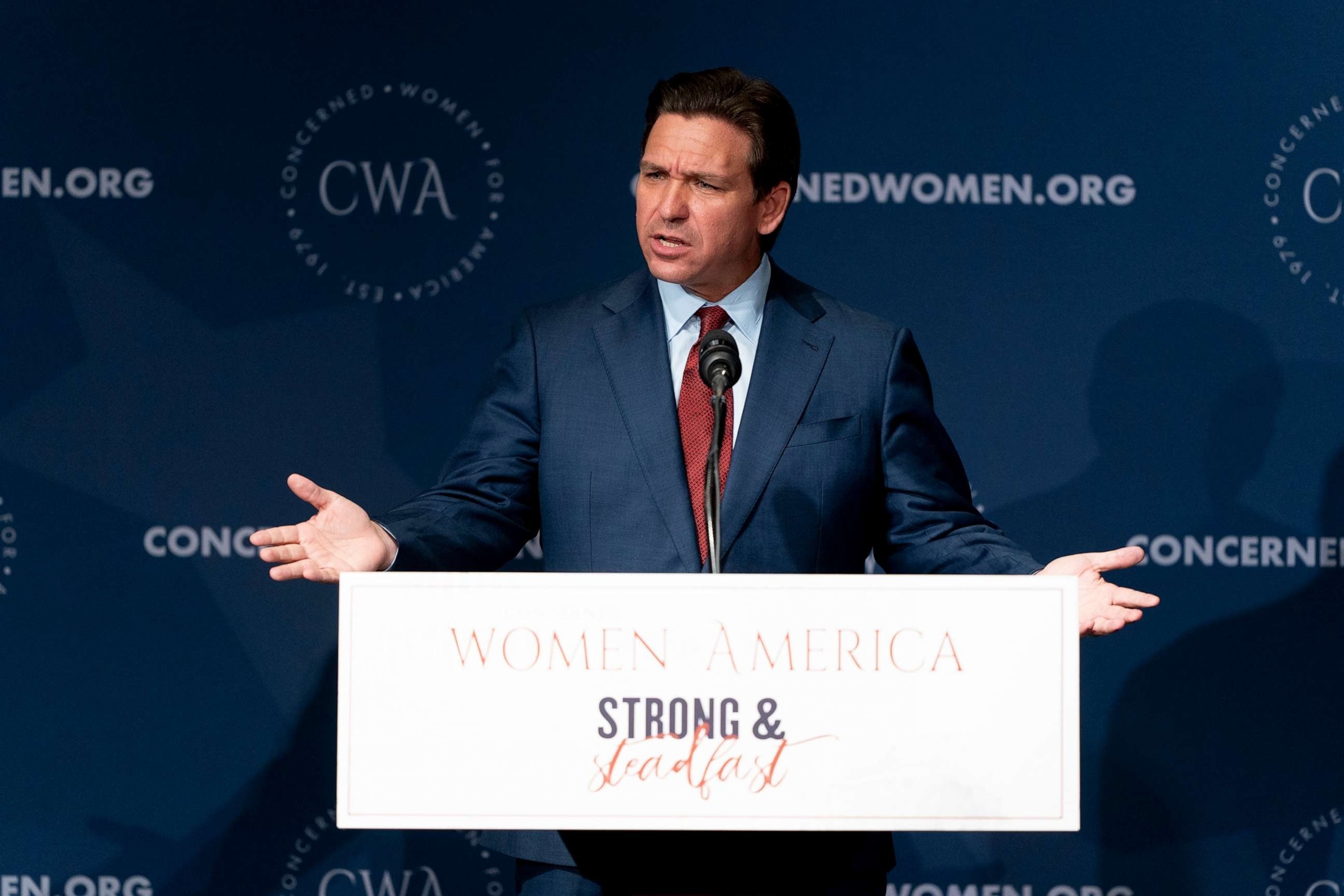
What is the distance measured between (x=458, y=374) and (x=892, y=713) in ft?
6.19

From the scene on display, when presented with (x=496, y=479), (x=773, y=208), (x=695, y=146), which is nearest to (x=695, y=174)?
(x=695, y=146)

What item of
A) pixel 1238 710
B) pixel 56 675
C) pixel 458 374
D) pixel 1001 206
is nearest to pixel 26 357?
pixel 56 675

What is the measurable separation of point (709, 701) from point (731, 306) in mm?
833

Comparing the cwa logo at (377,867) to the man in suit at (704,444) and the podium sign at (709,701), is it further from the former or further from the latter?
the podium sign at (709,701)

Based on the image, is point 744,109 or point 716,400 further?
point 744,109

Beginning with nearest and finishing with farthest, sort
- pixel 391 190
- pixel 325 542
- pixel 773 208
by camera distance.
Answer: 1. pixel 325 542
2. pixel 773 208
3. pixel 391 190

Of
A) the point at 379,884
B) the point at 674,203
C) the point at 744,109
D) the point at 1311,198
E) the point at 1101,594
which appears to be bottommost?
the point at 379,884

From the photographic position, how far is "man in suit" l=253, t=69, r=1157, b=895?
1.91m

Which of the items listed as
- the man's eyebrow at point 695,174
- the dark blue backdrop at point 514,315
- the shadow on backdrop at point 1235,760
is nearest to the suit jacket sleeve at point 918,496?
the man's eyebrow at point 695,174

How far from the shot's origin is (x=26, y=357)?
3156 millimetres

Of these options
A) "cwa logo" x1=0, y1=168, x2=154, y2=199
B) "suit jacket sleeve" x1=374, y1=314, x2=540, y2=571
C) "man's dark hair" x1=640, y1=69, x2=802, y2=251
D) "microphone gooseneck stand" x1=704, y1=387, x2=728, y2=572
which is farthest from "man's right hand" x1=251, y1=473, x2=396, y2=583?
"cwa logo" x1=0, y1=168, x2=154, y2=199

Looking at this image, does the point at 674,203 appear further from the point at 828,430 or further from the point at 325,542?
the point at 325,542

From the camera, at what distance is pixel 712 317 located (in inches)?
84.0

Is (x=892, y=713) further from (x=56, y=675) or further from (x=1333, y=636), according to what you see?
(x=56, y=675)
